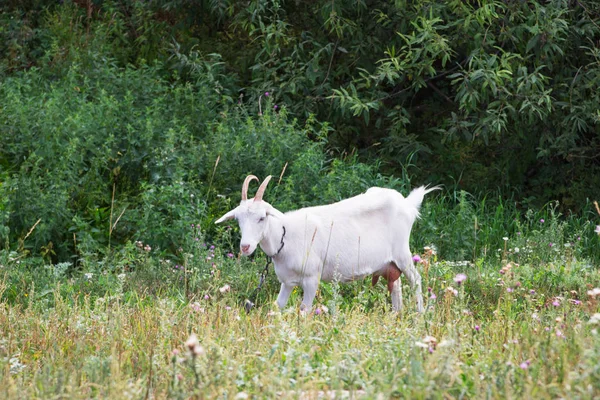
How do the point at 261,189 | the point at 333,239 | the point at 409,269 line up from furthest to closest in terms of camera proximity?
the point at 409,269, the point at 333,239, the point at 261,189

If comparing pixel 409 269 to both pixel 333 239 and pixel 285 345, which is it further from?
pixel 285 345

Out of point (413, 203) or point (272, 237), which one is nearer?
point (272, 237)

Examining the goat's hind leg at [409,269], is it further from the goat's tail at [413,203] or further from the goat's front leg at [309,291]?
the goat's front leg at [309,291]

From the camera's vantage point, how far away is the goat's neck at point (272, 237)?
627 centimetres

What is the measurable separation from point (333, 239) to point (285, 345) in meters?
1.81

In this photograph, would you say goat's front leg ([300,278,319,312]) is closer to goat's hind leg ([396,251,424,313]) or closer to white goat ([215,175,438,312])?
white goat ([215,175,438,312])

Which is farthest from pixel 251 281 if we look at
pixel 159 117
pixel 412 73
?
pixel 412 73

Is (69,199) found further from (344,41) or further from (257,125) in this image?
(344,41)

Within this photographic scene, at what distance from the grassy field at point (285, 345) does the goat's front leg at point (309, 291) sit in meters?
0.41

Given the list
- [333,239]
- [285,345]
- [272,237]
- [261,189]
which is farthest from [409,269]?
[285,345]

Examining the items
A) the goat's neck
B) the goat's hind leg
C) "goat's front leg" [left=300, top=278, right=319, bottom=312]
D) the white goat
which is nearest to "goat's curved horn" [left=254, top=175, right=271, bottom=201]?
the white goat

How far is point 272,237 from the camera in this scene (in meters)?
6.30

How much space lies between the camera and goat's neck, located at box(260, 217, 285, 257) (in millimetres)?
6270

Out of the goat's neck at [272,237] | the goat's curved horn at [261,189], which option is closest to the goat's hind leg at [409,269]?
the goat's neck at [272,237]
